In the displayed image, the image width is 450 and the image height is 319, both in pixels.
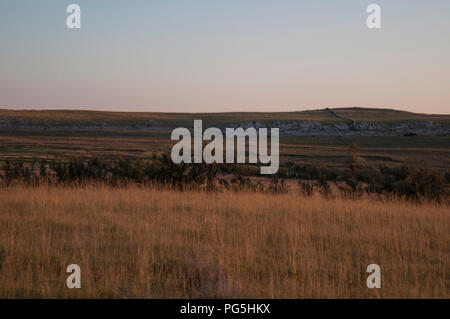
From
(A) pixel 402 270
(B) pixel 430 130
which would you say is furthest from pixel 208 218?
(B) pixel 430 130

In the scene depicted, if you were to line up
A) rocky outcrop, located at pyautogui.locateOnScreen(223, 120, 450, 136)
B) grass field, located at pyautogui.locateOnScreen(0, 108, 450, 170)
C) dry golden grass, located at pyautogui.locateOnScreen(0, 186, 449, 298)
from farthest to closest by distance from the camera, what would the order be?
rocky outcrop, located at pyautogui.locateOnScreen(223, 120, 450, 136) → grass field, located at pyautogui.locateOnScreen(0, 108, 450, 170) → dry golden grass, located at pyautogui.locateOnScreen(0, 186, 449, 298)

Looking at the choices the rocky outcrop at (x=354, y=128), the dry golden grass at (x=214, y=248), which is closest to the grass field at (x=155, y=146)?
the rocky outcrop at (x=354, y=128)

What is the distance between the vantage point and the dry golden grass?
4.67 m

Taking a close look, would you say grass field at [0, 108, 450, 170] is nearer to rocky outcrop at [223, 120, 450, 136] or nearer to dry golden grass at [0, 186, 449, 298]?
rocky outcrop at [223, 120, 450, 136]

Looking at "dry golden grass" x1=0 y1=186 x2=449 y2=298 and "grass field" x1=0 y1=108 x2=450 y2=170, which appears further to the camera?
"grass field" x1=0 y1=108 x2=450 y2=170

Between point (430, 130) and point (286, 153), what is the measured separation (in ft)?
160

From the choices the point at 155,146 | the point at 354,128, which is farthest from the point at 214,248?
the point at 354,128

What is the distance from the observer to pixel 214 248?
611 cm

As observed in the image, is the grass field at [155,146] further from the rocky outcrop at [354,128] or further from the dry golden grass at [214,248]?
the dry golden grass at [214,248]

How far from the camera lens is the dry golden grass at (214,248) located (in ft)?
15.3

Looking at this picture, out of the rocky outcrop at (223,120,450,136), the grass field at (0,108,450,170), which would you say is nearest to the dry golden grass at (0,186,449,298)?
the grass field at (0,108,450,170)

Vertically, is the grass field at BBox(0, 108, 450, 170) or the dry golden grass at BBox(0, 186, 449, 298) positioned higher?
the grass field at BBox(0, 108, 450, 170)
